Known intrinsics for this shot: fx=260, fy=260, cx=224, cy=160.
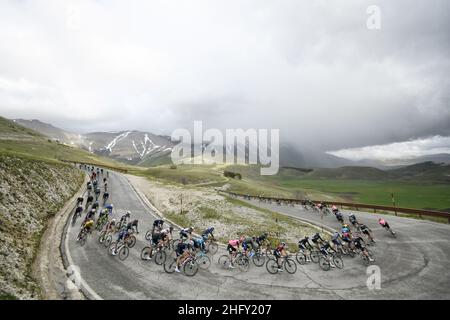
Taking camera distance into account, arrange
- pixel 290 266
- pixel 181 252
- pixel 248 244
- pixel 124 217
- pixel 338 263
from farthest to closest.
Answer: pixel 124 217 < pixel 248 244 < pixel 338 263 < pixel 290 266 < pixel 181 252

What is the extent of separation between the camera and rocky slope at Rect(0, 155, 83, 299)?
502 inches

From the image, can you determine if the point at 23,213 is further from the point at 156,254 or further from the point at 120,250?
the point at 156,254

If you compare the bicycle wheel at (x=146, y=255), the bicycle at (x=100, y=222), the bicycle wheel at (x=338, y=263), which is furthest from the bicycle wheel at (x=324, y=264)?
the bicycle at (x=100, y=222)

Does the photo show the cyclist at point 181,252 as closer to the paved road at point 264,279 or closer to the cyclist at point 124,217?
the paved road at point 264,279

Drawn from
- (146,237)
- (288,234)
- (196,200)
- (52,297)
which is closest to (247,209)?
(196,200)

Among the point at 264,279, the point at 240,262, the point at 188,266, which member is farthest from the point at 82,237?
the point at 264,279

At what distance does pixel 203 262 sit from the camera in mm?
17500

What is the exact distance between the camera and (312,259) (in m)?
18.7

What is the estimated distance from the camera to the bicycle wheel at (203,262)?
17081mm

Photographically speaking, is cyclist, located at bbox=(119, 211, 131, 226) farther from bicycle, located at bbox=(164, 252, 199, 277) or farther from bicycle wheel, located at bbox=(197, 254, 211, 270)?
bicycle wheel, located at bbox=(197, 254, 211, 270)

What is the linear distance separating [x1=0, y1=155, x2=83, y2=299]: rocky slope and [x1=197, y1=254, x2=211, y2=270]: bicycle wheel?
881cm

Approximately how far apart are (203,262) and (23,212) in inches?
636
